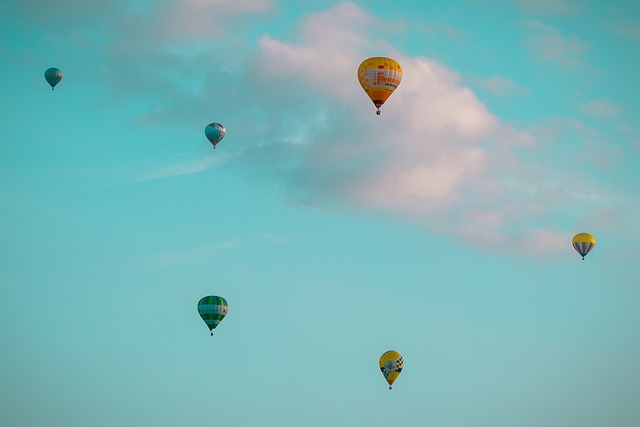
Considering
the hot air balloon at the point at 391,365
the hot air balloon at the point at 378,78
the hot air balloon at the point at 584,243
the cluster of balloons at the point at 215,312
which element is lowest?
the hot air balloon at the point at 391,365

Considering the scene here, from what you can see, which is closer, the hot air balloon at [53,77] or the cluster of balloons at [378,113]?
the cluster of balloons at [378,113]

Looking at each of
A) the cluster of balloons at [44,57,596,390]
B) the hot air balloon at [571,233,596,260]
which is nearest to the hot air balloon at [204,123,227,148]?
the cluster of balloons at [44,57,596,390]

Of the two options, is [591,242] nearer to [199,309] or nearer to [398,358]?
[398,358]

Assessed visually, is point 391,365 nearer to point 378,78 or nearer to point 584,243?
point 584,243

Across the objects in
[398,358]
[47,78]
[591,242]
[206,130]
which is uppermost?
[47,78]

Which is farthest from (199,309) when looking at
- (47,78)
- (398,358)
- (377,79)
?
(47,78)

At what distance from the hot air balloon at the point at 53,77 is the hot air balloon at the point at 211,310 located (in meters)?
33.9

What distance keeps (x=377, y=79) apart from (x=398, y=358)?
85.2ft

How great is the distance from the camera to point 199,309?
9638cm

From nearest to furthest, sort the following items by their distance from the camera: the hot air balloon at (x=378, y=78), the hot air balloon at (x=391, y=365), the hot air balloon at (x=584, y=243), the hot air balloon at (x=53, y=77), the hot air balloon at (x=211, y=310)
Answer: the hot air balloon at (x=378, y=78)
the hot air balloon at (x=211, y=310)
the hot air balloon at (x=391, y=365)
the hot air balloon at (x=584, y=243)
the hot air balloon at (x=53, y=77)

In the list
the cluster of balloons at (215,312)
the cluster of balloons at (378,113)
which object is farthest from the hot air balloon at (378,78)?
the cluster of balloons at (215,312)

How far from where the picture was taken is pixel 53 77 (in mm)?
116938

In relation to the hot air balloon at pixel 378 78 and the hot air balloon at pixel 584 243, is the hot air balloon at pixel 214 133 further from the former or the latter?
the hot air balloon at pixel 584 243

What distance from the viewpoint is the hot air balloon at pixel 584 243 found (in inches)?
4043
